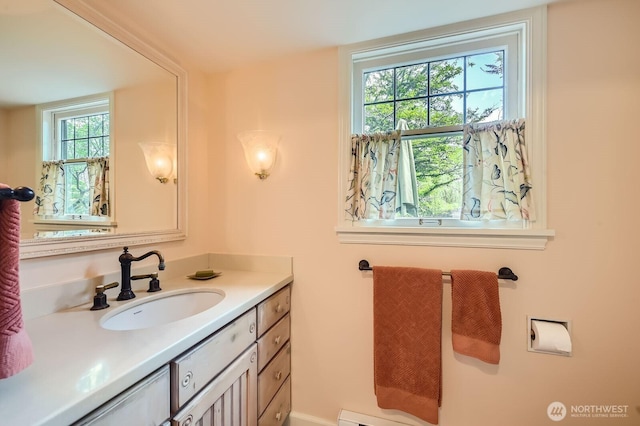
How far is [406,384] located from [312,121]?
143cm

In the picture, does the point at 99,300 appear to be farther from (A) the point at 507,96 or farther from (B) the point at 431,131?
(A) the point at 507,96

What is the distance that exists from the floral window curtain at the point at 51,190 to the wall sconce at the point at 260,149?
2.59 feet

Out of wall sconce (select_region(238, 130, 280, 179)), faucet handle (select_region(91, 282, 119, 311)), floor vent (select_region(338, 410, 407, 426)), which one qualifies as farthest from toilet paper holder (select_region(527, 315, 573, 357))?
faucet handle (select_region(91, 282, 119, 311))

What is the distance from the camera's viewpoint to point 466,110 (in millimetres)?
1314

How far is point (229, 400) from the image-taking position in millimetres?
954

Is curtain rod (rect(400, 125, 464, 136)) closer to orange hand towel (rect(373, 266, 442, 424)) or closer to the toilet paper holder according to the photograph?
orange hand towel (rect(373, 266, 442, 424))

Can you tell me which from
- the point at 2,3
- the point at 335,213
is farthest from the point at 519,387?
the point at 2,3

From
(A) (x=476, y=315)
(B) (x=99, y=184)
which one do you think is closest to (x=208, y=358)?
(B) (x=99, y=184)

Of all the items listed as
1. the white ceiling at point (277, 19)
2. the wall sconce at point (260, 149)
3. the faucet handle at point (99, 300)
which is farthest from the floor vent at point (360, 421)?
the white ceiling at point (277, 19)

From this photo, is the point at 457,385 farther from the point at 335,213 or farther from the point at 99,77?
the point at 99,77

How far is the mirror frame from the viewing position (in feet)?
3.05

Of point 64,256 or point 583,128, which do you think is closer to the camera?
point 64,256

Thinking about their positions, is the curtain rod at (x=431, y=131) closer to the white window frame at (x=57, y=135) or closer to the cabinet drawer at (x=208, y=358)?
the cabinet drawer at (x=208, y=358)

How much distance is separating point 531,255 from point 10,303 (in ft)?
5.62
